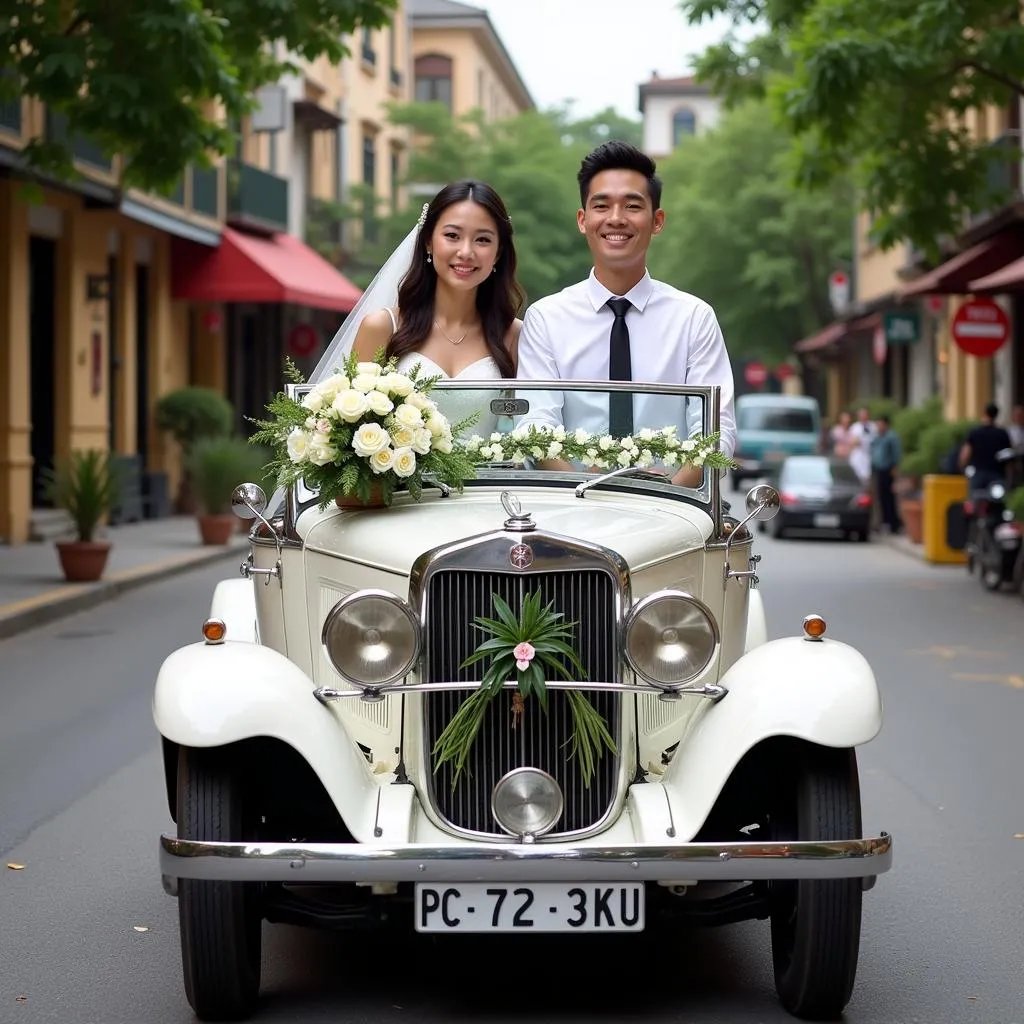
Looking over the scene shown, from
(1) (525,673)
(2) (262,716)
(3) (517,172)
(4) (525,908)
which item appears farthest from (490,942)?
(3) (517,172)

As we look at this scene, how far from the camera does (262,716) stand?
15.4 ft

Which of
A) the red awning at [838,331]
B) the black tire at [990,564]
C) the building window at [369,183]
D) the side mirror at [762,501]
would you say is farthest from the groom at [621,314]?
the building window at [369,183]

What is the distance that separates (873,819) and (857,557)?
17053 millimetres

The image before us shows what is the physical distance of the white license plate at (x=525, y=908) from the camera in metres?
4.54

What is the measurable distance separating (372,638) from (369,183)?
1767 inches

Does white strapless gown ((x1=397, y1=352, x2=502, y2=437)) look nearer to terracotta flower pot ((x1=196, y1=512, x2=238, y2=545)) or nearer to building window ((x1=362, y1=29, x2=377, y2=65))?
terracotta flower pot ((x1=196, y1=512, x2=238, y2=545))

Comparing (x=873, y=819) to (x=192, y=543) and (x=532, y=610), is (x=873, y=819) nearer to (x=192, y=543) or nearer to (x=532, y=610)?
(x=532, y=610)

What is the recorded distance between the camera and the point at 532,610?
4.77 m

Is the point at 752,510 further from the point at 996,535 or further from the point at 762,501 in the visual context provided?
the point at 996,535

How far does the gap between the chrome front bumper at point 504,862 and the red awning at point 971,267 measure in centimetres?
2053

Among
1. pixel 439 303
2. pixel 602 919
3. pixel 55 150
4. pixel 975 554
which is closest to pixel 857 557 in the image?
pixel 975 554

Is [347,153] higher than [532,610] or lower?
higher

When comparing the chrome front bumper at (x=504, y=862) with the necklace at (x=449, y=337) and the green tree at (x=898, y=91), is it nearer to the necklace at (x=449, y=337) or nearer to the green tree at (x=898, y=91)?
the necklace at (x=449, y=337)

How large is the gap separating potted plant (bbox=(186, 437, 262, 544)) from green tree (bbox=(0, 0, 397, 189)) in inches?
273
